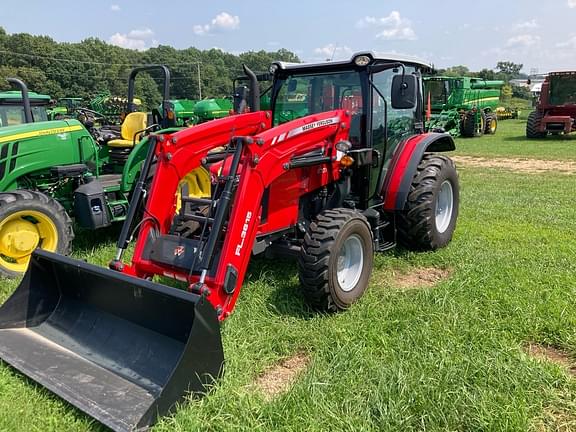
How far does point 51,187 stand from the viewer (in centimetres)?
577

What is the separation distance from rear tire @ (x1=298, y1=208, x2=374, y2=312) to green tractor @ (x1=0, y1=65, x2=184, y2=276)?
111 inches

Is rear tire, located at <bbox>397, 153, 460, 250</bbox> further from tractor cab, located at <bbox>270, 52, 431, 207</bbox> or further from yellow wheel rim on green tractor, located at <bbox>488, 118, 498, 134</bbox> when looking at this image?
yellow wheel rim on green tractor, located at <bbox>488, 118, 498, 134</bbox>

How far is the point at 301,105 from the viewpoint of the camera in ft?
→ 16.3

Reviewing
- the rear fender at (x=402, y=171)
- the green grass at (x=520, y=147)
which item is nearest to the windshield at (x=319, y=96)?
the rear fender at (x=402, y=171)

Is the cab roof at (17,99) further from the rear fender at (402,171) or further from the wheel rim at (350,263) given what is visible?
the wheel rim at (350,263)

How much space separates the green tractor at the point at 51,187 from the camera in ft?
16.3

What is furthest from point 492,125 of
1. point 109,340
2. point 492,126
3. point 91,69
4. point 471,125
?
point 91,69

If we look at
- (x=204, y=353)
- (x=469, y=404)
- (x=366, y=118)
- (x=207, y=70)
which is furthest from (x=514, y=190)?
(x=207, y=70)

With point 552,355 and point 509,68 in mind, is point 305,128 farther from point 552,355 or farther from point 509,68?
point 509,68

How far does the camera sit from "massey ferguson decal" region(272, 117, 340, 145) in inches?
147

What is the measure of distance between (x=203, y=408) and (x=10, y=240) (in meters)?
3.27

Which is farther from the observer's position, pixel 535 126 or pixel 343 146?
pixel 535 126

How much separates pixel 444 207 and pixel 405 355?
2.84 metres

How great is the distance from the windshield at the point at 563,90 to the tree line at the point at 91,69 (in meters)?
32.3
